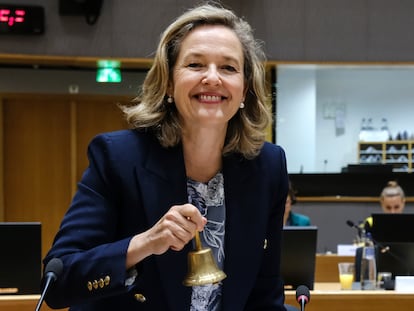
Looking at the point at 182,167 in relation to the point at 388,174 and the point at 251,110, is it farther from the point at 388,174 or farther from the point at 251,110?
the point at 388,174

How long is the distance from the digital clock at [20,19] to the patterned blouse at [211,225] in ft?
18.1

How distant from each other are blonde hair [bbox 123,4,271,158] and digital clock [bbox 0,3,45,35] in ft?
17.4

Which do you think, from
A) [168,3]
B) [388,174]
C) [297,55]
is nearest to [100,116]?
[168,3]

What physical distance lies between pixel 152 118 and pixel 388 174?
22.0ft

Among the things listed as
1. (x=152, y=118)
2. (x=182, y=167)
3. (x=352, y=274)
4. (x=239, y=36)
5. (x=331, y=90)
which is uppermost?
(x=331, y=90)

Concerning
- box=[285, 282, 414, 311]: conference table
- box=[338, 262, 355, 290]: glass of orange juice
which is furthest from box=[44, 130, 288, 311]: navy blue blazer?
box=[338, 262, 355, 290]: glass of orange juice

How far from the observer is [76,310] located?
1642 mm

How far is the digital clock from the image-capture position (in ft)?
22.0

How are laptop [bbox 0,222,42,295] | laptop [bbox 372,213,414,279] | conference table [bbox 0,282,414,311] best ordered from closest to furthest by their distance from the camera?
conference table [bbox 0,282,414,311] < laptop [bbox 0,222,42,295] < laptop [bbox 372,213,414,279]

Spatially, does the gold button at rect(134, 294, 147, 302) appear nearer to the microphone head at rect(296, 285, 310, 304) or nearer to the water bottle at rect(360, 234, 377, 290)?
the microphone head at rect(296, 285, 310, 304)

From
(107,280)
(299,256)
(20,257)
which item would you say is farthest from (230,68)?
(299,256)

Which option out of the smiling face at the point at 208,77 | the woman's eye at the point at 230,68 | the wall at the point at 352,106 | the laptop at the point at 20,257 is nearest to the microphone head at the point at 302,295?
the smiling face at the point at 208,77

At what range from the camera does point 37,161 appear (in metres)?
8.17

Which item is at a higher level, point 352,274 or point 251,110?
point 251,110
